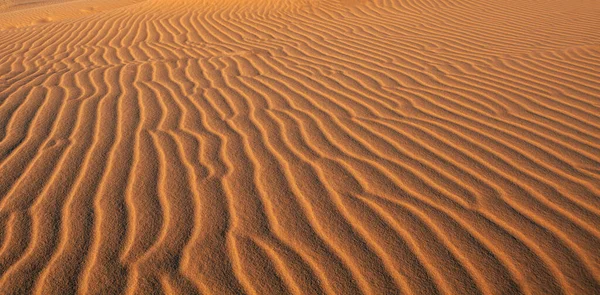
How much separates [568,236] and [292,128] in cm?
186

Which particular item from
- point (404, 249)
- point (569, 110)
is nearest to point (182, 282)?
point (404, 249)

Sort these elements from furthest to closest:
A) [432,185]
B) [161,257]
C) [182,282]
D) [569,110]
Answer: [569,110] < [432,185] < [161,257] < [182,282]

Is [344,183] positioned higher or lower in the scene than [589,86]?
lower

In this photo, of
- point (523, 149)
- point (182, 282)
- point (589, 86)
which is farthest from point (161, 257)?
point (589, 86)

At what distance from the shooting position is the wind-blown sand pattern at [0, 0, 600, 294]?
1.88m

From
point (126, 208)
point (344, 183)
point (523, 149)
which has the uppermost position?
point (523, 149)

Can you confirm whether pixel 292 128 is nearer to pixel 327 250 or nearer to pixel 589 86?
pixel 327 250

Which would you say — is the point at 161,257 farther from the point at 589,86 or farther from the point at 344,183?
the point at 589,86

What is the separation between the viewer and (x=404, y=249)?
6.50 feet

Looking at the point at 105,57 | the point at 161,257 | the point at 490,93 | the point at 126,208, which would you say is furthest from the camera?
the point at 105,57

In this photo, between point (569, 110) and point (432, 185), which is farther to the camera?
point (569, 110)

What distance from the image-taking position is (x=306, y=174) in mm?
2607

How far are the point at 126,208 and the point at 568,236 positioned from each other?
2145 millimetres

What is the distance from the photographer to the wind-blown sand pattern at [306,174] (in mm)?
1875
